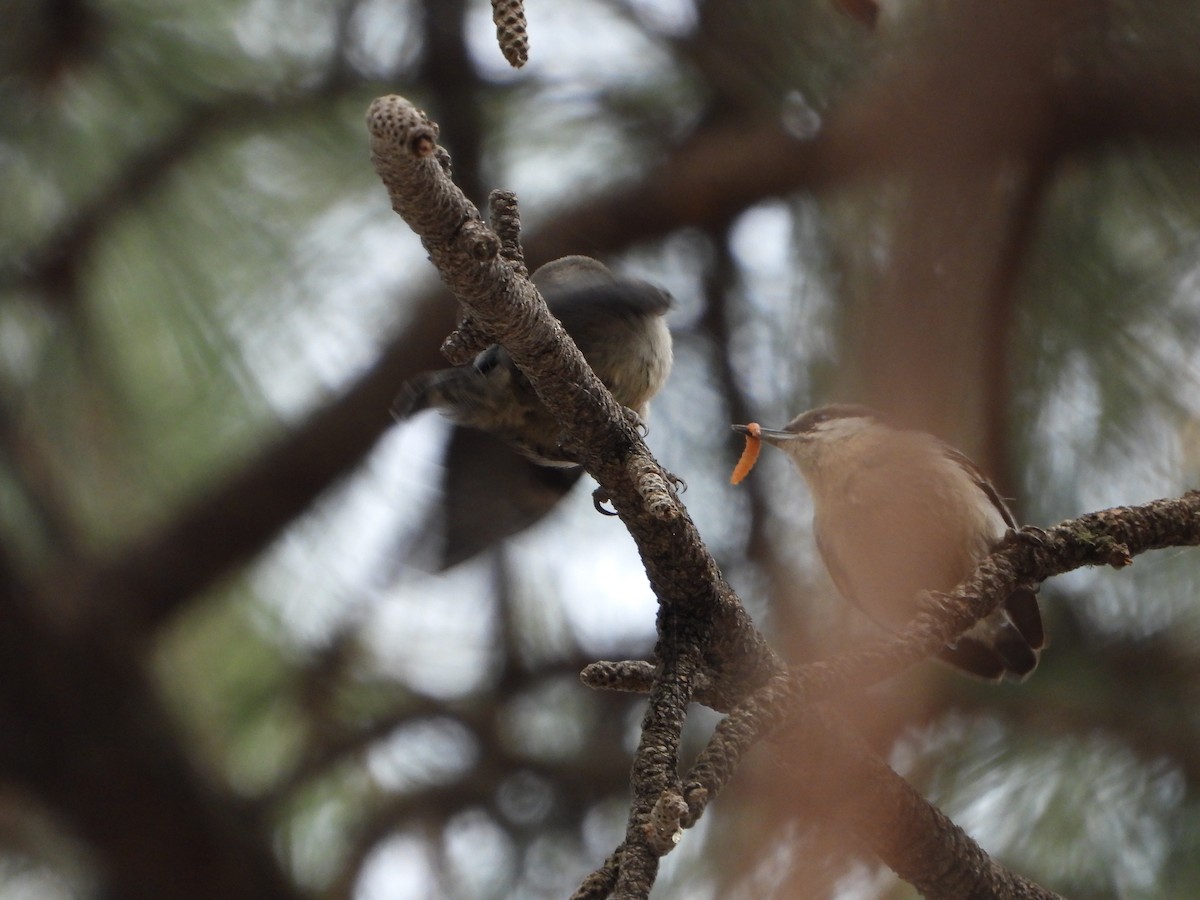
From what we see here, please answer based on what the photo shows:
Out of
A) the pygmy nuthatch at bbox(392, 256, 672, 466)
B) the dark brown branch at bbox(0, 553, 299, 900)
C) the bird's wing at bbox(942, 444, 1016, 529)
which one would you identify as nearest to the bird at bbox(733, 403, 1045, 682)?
the bird's wing at bbox(942, 444, 1016, 529)

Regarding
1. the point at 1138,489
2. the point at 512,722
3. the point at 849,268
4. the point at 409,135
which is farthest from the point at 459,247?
the point at 512,722

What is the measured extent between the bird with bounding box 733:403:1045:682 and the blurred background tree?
44mm

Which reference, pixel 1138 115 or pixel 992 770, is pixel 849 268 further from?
pixel 992 770

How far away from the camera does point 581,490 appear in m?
1.69

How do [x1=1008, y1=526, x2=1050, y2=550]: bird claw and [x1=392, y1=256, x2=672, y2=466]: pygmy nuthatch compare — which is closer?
[x1=1008, y1=526, x2=1050, y2=550]: bird claw

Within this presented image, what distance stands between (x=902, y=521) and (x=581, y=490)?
1.58ft

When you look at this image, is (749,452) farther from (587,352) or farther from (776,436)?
(587,352)

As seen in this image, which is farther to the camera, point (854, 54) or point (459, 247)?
point (854, 54)

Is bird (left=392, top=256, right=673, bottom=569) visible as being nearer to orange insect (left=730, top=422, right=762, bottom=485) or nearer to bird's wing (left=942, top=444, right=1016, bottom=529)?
orange insect (left=730, top=422, right=762, bottom=485)

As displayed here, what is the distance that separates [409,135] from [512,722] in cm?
118

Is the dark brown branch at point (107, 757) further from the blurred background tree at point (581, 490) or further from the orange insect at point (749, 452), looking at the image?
the orange insect at point (749, 452)

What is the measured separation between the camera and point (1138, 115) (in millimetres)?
1071

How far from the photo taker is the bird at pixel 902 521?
1.23m

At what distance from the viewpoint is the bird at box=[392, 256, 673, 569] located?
128cm
